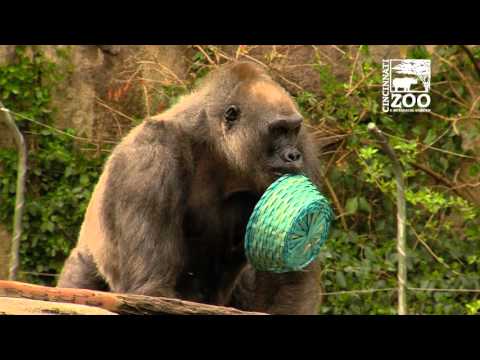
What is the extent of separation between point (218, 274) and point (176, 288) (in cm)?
32

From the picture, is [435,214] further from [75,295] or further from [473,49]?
[75,295]

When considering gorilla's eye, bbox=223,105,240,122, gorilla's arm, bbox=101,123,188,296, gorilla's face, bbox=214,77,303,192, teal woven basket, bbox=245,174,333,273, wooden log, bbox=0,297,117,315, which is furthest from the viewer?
gorilla's eye, bbox=223,105,240,122

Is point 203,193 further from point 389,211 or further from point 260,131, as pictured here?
point 389,211

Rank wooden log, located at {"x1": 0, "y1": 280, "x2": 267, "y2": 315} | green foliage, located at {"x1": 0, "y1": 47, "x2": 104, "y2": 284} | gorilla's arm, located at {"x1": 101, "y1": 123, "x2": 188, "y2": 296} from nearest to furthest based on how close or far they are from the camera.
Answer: wooden log, located at {"x1": 0, "y1": 280, "x2": 267, "y2": 315}
gorilla's arm, located at {"x1": 101, "y1": 123, "x2": 188, "y2": 296}
green foliage, located at {"x1": 0, "y1": 47, "x2": 104, "y2": 284}

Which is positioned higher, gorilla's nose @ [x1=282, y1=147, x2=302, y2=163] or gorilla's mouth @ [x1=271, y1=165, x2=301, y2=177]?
gorilla's nose @ [x1=282, y1=147, x2=302, y2=163]

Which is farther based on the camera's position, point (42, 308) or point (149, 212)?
point (149, 212)

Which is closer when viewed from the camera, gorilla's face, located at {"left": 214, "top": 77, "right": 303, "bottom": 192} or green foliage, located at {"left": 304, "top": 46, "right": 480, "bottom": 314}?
gorilla's face, located at {"left": 214, "top": 77, "right": 303, "bottom": 192}

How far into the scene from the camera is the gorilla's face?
14.9ft

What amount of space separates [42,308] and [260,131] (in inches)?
61.2

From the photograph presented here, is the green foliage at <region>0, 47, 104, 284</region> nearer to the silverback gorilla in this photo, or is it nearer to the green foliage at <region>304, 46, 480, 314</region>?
the green foliage at <region>304, 46, 480, 314</region>

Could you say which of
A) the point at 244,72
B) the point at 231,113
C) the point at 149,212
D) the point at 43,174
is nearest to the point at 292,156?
the point at 231,113

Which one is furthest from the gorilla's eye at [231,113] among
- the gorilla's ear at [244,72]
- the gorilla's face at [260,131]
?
the gorilla's ear at [244,72]

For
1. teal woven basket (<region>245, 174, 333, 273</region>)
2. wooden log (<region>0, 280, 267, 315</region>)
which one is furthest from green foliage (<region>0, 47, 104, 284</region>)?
wooden log (<region>0, 280, 267, 315</region>)

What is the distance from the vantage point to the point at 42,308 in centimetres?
348
